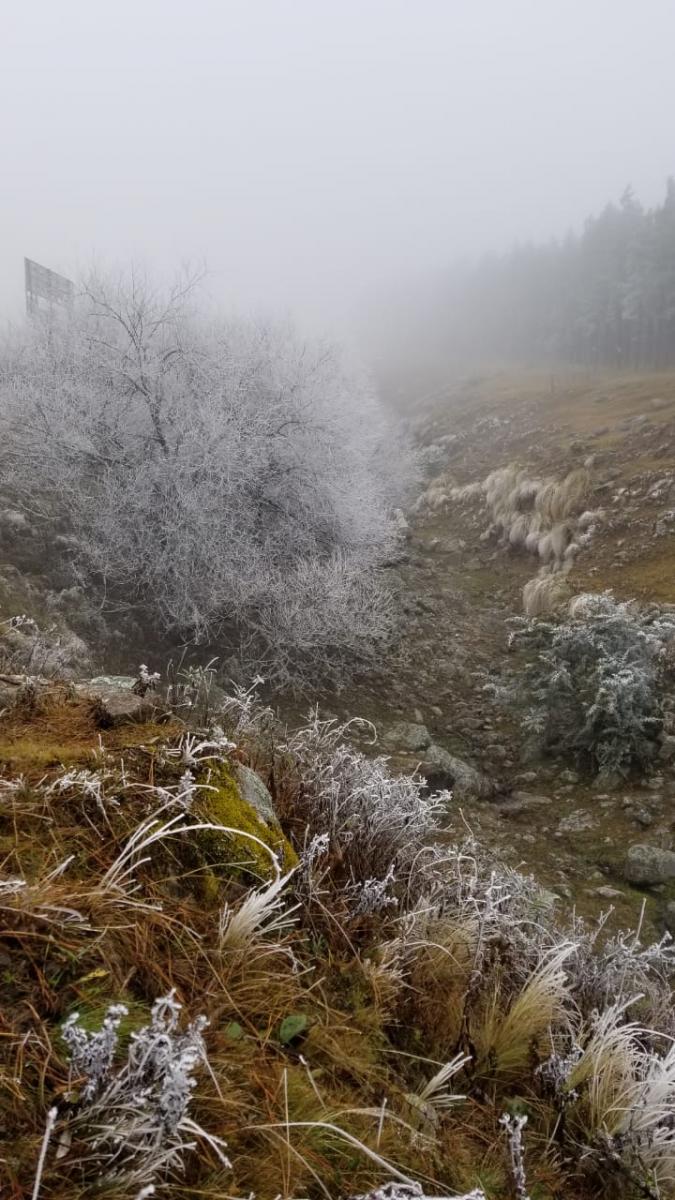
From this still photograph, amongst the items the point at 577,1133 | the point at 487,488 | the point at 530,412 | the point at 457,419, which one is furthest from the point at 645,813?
the point at 457,419

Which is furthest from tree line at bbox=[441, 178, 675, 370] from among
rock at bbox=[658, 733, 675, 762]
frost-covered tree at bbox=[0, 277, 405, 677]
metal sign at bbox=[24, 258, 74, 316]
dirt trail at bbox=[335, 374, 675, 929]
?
rock at bbox=[658, 733, 675, 762]

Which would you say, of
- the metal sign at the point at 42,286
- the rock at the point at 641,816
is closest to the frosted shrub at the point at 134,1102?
the rock at the point at 641,816

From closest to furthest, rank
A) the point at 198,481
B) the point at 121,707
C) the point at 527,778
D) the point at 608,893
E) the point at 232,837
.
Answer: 1. the point at 232,837
2. the point at 121,707
3. the point at 608,893
4. the point at 527,778
5. the point at 198,481

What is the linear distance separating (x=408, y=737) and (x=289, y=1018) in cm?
506

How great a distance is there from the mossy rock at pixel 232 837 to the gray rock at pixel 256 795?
0.24 ft

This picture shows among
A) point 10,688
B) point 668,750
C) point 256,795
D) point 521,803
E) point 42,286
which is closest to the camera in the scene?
point 256,795

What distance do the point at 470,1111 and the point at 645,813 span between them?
425cm

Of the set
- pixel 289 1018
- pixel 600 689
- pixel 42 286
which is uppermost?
pixel 42 286

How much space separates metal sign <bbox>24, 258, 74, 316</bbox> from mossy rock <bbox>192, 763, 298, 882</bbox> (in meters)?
19.1

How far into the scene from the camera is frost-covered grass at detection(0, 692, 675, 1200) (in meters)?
1.18

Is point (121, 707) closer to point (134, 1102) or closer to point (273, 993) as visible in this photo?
point (273, 993)

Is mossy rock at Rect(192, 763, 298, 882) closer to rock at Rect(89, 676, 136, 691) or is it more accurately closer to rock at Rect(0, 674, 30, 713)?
rock at Rect(0, 674, 30, 713)

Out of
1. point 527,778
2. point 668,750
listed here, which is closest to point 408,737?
point 527,778

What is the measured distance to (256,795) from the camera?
7.95 ft
